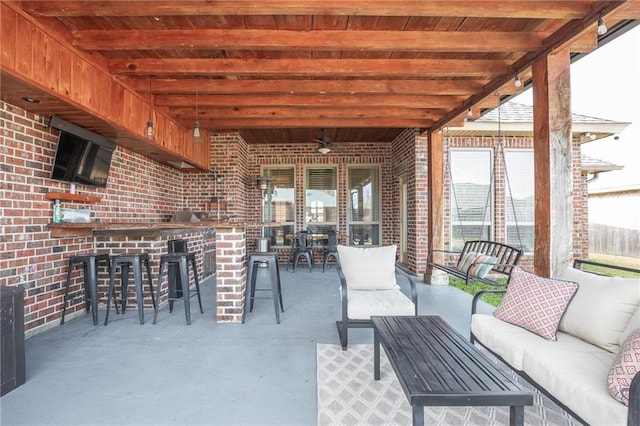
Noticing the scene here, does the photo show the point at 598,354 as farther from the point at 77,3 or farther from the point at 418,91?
the point at 77,3

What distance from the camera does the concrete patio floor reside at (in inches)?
69.8

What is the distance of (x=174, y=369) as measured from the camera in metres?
2.29

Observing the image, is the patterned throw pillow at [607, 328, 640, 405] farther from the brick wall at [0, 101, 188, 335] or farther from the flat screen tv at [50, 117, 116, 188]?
the flat screen tv at [50, 117, 116, 188]

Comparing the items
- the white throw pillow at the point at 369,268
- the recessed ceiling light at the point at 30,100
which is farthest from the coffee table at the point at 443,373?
the recessed ceiling light at the point at 30,100

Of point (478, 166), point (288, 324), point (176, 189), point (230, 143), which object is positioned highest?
point (230, 143)

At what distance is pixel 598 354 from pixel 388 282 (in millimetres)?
1685

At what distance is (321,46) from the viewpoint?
9.13ft

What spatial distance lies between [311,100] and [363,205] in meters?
3.81

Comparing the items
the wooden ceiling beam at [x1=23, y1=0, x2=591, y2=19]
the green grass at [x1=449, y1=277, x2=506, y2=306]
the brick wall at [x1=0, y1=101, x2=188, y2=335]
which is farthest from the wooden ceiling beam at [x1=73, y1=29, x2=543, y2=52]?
the green grass at [x1=449, y1=277, x2=506, y2=306]

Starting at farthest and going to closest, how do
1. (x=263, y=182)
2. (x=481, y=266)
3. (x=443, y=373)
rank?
(x=263, y=182) < (x=481, y=266) < (x=443, y=373)

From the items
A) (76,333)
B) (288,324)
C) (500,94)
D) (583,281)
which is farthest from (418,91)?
(76,333)

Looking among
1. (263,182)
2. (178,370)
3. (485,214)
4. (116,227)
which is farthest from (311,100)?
(485,214)

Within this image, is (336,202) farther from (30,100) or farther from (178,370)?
(30,100)

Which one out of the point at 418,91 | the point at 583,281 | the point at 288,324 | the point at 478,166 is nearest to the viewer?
the point at 583,281
